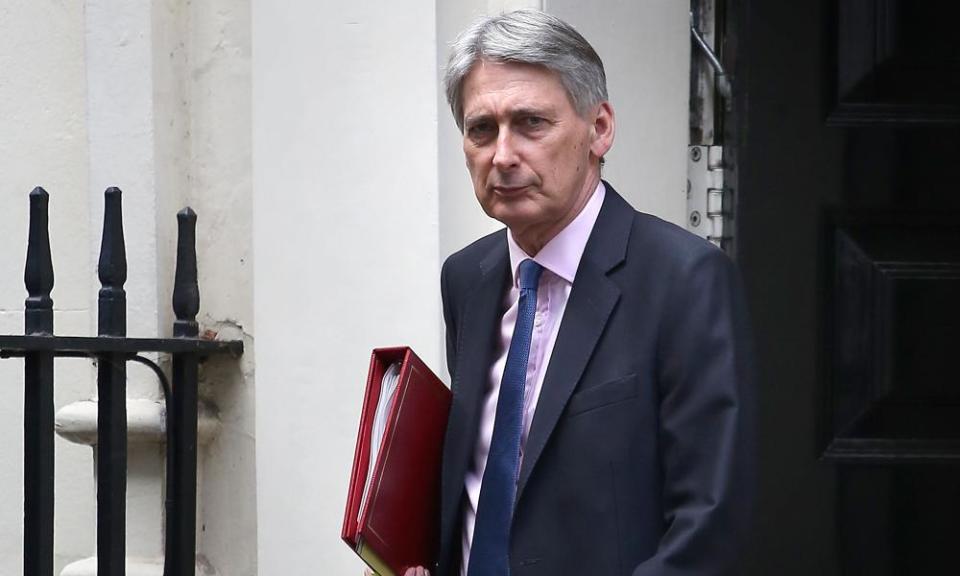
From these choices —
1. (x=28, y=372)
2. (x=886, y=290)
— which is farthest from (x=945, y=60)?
(x=28, y=372)

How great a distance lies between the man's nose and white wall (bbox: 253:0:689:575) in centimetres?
86

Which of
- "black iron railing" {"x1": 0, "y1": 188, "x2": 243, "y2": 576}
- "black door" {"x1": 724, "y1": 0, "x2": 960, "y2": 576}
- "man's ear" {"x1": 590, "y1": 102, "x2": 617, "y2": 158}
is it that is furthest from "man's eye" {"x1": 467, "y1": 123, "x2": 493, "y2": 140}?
"black door" {"x1": 724, "y1": 0, "x2": 960, "y2": 576}

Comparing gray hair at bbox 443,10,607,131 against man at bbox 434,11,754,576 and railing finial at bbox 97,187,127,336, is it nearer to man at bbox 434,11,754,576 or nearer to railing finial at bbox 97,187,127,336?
man at bbox 434,11,754,576

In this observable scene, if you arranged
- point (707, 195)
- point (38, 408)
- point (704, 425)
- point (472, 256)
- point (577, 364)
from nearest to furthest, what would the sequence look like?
1. point (704, 425)
2. point (577, 364)
3. point (472, 256)
4. point (38, 408)
5. point (707, 195)

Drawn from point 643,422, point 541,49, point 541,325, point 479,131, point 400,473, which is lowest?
point 400,473

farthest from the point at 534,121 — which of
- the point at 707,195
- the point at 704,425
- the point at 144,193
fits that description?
the point at 144,193

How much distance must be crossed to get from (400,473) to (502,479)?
0.19 meters

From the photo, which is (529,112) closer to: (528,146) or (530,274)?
(528,146)

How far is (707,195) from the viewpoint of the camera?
3434mm

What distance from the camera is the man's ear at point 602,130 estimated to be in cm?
249

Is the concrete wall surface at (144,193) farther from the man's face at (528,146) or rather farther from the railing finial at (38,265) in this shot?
the man's face at (528,146)

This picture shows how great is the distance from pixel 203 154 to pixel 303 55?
388 mm

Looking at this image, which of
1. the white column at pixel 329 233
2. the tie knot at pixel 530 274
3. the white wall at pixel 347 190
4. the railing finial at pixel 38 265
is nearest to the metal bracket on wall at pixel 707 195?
the white wall at pixel 347 190

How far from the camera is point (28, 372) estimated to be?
2.93 meters
